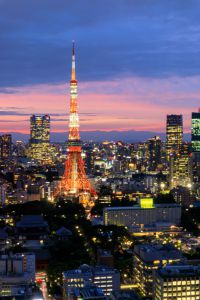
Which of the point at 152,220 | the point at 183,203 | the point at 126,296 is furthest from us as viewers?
the point at 183,203

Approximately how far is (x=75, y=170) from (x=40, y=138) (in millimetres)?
32767

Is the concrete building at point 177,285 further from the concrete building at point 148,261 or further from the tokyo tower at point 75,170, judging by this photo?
the tokyo tower at point 75,170

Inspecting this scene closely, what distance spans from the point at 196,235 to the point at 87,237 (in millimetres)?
4377

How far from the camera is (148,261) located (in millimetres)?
13422

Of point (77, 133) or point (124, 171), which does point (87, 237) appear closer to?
point (77, 133)

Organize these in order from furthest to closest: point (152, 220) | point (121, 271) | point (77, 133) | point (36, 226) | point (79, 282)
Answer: point (77, 133) < point (152, 220) < point (36, 226) < point (121, 271) < point (79, 282)

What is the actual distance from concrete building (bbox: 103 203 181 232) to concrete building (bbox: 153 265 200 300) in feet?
33.9

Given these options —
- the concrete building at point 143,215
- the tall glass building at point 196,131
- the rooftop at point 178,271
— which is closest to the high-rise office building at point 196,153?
the tall glass building at point 196,131

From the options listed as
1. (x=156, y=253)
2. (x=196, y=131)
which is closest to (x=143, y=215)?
(x=156, y=253)

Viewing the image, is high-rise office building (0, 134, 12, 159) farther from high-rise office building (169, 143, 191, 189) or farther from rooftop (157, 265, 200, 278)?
rooftop (157, 265, 200, 278)

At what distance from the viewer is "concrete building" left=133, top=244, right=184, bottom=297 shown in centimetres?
1287

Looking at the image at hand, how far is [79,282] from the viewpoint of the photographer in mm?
12023

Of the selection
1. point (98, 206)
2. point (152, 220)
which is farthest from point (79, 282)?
point (98, 206)

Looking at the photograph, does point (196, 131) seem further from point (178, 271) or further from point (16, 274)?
point (16, 274)
